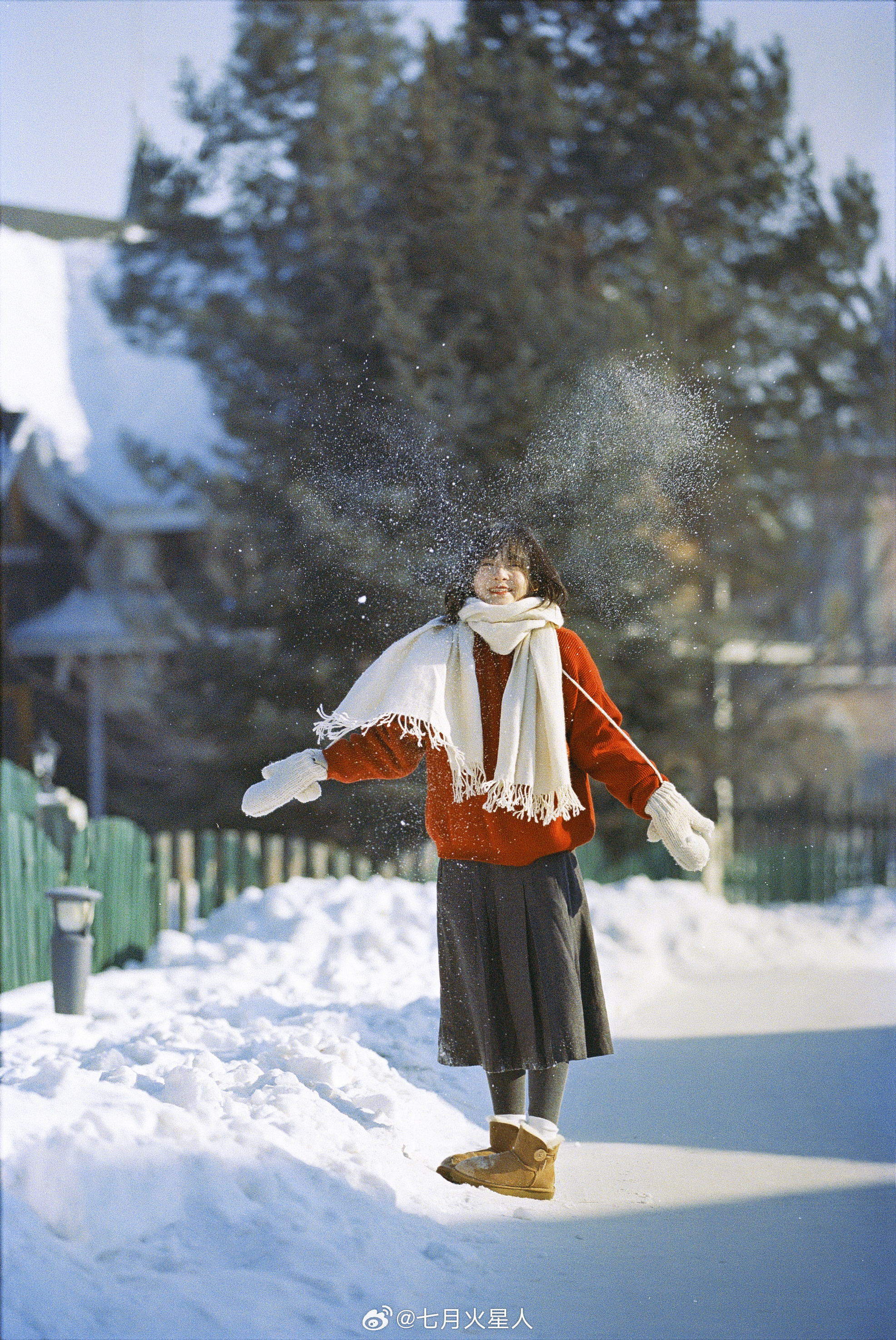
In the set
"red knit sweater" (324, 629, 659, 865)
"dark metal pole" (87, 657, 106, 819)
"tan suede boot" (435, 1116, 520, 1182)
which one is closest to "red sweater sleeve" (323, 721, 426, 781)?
"red knit sweater" (324, 629, 659, 865)

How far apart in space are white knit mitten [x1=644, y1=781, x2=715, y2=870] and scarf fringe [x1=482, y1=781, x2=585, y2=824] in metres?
0.17

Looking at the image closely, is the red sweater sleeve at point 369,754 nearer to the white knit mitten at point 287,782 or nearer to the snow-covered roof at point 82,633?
the white knit mitten at point 287,782

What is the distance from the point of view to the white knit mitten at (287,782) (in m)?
2.37

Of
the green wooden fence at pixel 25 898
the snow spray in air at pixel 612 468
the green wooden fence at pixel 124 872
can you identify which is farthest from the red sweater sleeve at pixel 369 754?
the green wooden fence at pixel 25 898

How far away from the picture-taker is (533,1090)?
2.41m

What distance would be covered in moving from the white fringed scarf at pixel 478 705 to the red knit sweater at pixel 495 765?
0.03m

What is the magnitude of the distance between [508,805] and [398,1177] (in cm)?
78

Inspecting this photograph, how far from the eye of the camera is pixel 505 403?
5.05 metres

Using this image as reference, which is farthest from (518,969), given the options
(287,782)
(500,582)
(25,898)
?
(25,898)

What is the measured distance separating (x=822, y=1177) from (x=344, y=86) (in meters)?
6.80

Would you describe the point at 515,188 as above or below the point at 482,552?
above

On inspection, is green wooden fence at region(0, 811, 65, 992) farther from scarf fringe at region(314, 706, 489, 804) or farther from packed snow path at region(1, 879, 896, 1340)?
scarf fringe at region(314, 706, 489, 804)

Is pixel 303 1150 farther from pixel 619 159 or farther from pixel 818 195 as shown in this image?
pixel 619 159

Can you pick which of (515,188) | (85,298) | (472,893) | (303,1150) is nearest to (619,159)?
(515,188)
